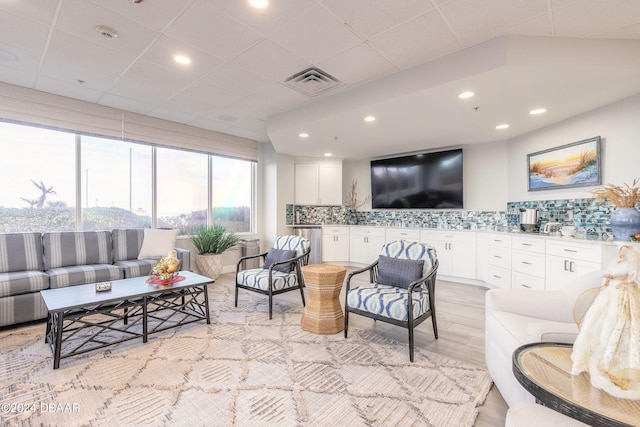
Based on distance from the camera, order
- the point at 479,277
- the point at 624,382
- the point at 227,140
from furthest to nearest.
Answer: the point at 227,140, the point at 479,277, the point at 624,382

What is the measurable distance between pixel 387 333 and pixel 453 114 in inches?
107

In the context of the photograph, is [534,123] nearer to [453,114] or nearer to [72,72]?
[453,114]

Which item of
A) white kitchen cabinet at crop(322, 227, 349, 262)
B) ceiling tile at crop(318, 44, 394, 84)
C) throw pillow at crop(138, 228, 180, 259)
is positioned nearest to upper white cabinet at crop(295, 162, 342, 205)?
white kitchen cabinet at crop(322, 227, 349, 262)

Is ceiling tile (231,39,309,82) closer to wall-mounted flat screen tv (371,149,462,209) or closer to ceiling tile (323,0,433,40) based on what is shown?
ceiling tile (323,0,433,40)

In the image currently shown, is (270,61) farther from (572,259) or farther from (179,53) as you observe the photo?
(572,259)

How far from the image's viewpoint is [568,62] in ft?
8.05

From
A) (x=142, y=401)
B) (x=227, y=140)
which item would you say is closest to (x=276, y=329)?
(x=142, y=401)

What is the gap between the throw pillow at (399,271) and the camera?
2.78 m

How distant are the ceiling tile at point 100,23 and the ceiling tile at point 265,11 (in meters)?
0.79

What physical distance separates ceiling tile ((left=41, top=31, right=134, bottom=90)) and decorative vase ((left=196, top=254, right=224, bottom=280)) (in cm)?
279

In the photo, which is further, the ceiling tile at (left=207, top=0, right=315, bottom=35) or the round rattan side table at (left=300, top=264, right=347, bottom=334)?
the round rattan side table at (left=300, top=264, right=347, bottom=334)

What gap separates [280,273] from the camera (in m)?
3.54

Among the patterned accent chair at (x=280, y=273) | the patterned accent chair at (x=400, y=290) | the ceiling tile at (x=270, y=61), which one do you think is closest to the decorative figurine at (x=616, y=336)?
the patterned accent chair at (x=400, y=290)

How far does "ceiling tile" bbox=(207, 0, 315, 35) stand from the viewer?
2137mm
